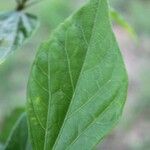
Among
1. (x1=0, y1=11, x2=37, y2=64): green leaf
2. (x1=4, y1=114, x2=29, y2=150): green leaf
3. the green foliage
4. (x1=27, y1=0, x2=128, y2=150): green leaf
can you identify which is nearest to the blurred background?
the green foliage

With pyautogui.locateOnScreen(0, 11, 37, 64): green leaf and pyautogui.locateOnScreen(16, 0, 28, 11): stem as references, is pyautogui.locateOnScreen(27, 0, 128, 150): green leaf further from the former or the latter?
pyautogui.locateOnScreen(16, 0, 28, 11): stem

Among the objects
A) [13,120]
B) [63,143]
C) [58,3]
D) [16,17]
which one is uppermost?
[16,17]

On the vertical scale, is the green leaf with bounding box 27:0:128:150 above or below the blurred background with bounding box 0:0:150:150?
above

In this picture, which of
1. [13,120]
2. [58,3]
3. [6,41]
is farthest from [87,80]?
[58,3]

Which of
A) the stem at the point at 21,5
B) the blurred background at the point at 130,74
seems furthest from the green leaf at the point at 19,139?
the blurred background at the point at 130,74

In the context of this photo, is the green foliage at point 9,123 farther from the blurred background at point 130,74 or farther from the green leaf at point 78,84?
the blurred background at point 130,74

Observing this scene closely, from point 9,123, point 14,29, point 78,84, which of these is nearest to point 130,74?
point 9,123

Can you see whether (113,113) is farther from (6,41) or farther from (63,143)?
(6,41)
